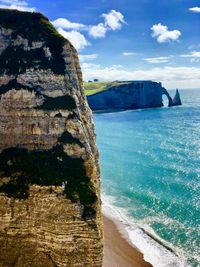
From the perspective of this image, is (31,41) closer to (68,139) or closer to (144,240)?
(68,139)

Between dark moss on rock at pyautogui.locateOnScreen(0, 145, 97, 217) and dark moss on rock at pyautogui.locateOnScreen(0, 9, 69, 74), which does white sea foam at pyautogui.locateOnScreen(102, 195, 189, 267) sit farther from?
dark moss on rock at pyautogui.locateOnScreen(0, 9, 69, 74)

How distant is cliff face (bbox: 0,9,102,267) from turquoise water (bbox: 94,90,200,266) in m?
18.5

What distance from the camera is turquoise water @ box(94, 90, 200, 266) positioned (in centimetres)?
5103

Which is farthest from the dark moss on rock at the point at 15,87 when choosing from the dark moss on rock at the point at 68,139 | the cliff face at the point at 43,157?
the dark moss on rock at the point at 68,139

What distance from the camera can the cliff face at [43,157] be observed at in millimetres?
30438

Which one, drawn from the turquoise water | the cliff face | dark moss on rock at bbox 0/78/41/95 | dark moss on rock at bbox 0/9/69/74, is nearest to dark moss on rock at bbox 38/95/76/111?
the cliff face

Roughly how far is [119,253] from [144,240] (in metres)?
4.69

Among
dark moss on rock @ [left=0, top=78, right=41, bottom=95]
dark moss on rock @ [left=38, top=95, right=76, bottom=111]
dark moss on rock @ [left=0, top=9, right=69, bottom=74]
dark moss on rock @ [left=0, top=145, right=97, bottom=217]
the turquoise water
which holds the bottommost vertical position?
the turquoise water

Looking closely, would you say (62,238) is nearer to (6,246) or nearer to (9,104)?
(6,246)

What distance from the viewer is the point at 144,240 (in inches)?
1948

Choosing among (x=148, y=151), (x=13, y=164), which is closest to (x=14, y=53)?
(x=13, y=164)

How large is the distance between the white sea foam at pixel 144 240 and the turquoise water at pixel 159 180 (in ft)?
2.86

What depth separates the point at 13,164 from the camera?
1275 inches

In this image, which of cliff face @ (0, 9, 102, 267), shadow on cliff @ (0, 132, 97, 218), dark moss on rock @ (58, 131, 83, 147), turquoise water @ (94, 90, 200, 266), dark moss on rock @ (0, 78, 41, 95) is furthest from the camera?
turquoise water @ (94, 90, 200, 266)
